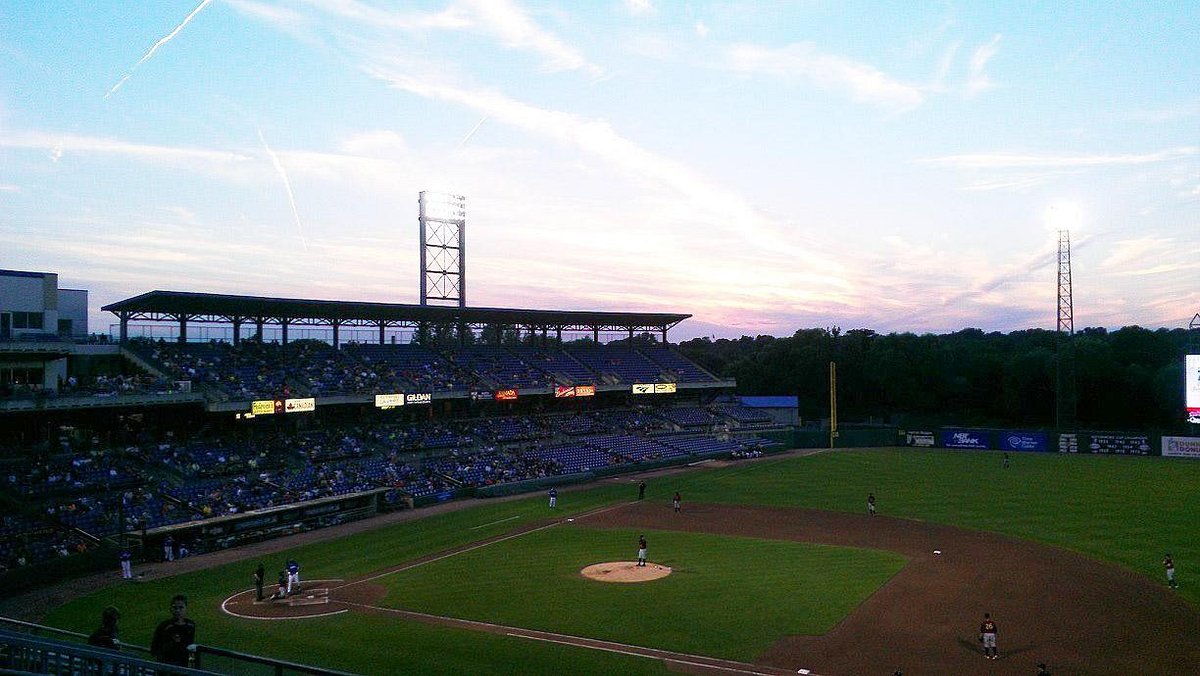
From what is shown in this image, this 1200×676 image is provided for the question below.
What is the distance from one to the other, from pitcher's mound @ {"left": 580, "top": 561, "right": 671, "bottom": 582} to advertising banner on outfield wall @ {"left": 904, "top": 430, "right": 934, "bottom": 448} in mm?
61295

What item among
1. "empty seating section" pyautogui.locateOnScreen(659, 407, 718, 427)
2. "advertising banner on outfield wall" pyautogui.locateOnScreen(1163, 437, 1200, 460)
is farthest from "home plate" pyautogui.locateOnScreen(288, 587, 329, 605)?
"advertising banner on outfield wall" pyautogui.locateOnScreen(1163, 437, 1200, 460)

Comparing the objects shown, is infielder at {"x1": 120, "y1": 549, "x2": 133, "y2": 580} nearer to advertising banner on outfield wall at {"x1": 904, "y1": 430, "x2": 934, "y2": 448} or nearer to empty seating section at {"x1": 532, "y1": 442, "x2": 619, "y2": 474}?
empty seating section at {"x1": 532, "y1": 442, "x2": 619, "y2": 474}

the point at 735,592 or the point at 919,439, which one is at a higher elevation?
the point at 919,439

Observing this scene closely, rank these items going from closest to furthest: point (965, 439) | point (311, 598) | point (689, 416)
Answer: point (311, 598) → point (965, 439) → point (689, 416)

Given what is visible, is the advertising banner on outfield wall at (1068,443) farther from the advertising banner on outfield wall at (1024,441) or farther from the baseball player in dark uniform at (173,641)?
the baseball player in dark uniform at (173,641)

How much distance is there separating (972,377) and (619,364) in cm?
5616

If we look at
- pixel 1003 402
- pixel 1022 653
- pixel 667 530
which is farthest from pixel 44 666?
pixel 1003 402

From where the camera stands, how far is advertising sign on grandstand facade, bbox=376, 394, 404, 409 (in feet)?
194

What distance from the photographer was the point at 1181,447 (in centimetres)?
7044

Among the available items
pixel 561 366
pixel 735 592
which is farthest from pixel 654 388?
pixel 735 592

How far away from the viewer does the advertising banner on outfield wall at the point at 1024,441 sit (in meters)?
78.7

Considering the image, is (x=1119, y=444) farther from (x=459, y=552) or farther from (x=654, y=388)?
(x=459, y=552)

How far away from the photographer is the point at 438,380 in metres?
66.5

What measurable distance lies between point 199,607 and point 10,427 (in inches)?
908
